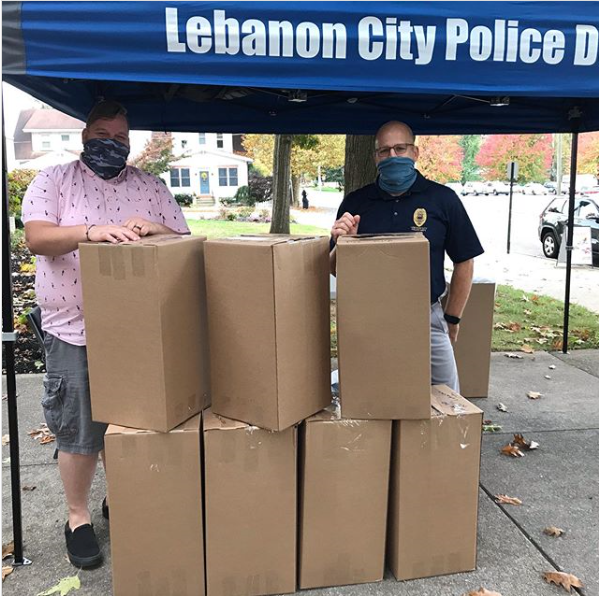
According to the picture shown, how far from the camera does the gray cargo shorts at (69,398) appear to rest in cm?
256

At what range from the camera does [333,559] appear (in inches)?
96.9

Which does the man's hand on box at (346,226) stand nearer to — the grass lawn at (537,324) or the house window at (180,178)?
the grass lawn at (537,324)

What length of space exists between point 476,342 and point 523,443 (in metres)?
1.05

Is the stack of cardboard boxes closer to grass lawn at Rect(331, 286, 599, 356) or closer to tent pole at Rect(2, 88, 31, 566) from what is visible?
tent pole at Rect(2, 88, 31, 566)

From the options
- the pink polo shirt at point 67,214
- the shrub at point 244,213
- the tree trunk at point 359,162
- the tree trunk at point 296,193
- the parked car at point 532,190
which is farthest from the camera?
the parked car at point 532,190

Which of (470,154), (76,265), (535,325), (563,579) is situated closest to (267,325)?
(76,265)

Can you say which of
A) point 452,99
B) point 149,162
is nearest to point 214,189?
point 149,162

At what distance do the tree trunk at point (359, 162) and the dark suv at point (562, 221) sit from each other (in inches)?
310

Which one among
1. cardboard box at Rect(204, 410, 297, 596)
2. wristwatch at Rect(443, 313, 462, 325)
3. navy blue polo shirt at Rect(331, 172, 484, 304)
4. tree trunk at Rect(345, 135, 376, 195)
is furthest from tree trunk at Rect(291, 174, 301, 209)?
cardboard box at Rect(204, 410, 297, 596)

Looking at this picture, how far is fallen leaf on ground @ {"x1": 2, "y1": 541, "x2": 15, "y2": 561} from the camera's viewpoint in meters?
2.69

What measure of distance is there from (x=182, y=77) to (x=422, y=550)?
2163mm

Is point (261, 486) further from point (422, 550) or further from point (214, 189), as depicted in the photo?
point (214, 189)

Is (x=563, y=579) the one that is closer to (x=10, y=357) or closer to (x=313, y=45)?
(x=313, y=45)

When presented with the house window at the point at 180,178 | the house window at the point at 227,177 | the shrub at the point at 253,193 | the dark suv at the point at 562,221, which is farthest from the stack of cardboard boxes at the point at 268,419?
the house window at the point at 180,178
